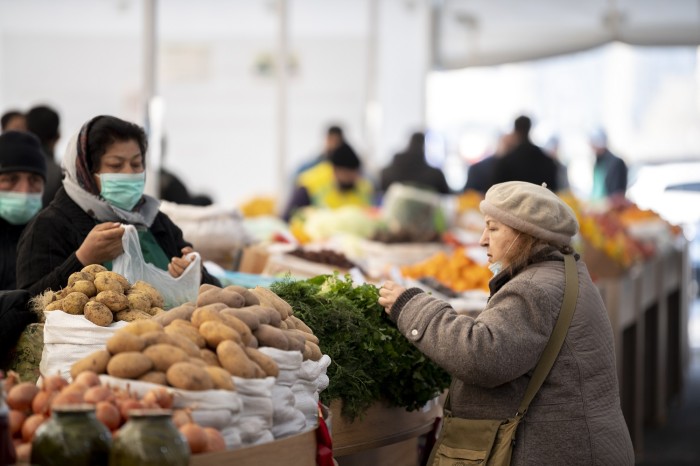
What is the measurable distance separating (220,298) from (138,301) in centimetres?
42

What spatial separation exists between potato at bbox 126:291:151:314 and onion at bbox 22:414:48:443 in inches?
30.8

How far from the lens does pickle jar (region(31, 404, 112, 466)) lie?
7.05 feet

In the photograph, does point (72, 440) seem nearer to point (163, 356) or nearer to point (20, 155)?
point (163, 356)

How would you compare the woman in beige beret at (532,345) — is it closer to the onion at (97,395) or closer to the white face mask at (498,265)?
the white face mask at (498,265)

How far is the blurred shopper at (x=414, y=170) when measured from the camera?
433 inches

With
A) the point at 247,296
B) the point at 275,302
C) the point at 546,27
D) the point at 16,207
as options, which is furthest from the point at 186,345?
the point at 546,27

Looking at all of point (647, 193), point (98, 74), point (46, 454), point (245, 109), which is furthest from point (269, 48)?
point (46, 454)

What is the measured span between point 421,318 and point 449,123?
54.7 ft

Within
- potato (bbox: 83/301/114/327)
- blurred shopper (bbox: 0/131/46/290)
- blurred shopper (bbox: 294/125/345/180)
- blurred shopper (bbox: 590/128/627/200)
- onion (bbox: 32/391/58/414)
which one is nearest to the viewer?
onion (bbox: 32/391/58/414)

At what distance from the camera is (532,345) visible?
10.6 ft

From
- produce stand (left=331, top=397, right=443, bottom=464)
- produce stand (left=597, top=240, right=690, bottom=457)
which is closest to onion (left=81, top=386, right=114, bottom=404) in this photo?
produce stand (left=331, top=397, right=443, bottom=464)

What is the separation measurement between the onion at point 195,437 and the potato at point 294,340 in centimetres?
48

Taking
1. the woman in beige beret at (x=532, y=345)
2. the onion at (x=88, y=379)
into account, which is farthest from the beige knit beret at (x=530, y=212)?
the onion at (x=88, y=379)

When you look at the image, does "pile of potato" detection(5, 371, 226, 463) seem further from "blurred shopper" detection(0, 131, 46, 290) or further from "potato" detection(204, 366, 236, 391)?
"blurred shopper" detection(0, 131, 46, 290)
